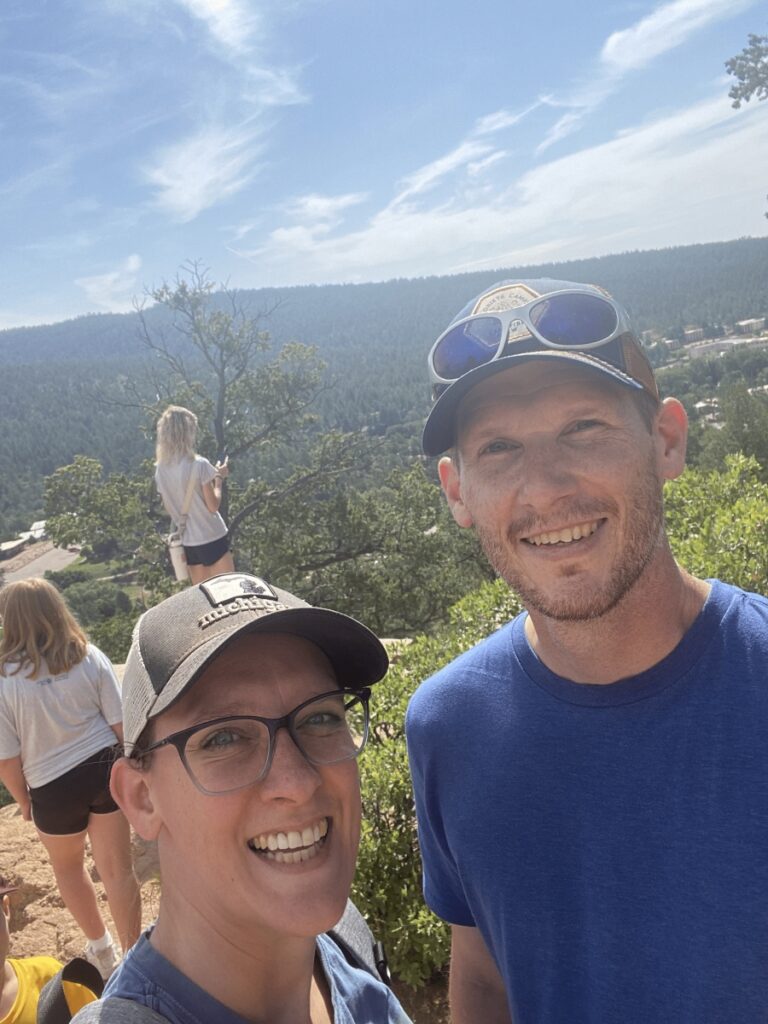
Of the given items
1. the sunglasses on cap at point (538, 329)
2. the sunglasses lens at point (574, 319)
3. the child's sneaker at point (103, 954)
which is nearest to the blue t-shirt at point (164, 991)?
the sunglasses on cap at point (538, 329)

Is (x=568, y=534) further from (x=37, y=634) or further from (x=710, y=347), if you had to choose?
(x=710, y=347)

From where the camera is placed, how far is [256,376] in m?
18.3

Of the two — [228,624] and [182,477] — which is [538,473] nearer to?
[228,624]

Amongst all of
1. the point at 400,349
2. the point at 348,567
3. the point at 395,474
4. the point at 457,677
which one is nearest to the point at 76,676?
the point at 457,677

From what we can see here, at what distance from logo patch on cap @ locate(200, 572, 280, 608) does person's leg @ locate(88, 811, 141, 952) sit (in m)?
2.91

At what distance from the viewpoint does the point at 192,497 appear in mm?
7074

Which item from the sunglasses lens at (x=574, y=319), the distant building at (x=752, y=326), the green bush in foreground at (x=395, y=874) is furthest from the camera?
the distant building at (x=752, y=326)

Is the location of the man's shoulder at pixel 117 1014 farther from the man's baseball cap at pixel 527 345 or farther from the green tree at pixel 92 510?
the green tree at pixel 92 510

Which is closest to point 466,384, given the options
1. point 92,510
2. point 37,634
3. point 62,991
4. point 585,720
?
point 585,720

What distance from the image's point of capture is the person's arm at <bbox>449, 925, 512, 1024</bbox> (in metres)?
1.79

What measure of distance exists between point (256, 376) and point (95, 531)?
545cm

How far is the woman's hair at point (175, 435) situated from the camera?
6871 millimetres

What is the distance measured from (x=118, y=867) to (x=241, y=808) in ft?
10.5

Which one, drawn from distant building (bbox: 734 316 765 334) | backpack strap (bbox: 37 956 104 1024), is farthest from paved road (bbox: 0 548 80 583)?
distant building (bbox: 734 316 765 334)
